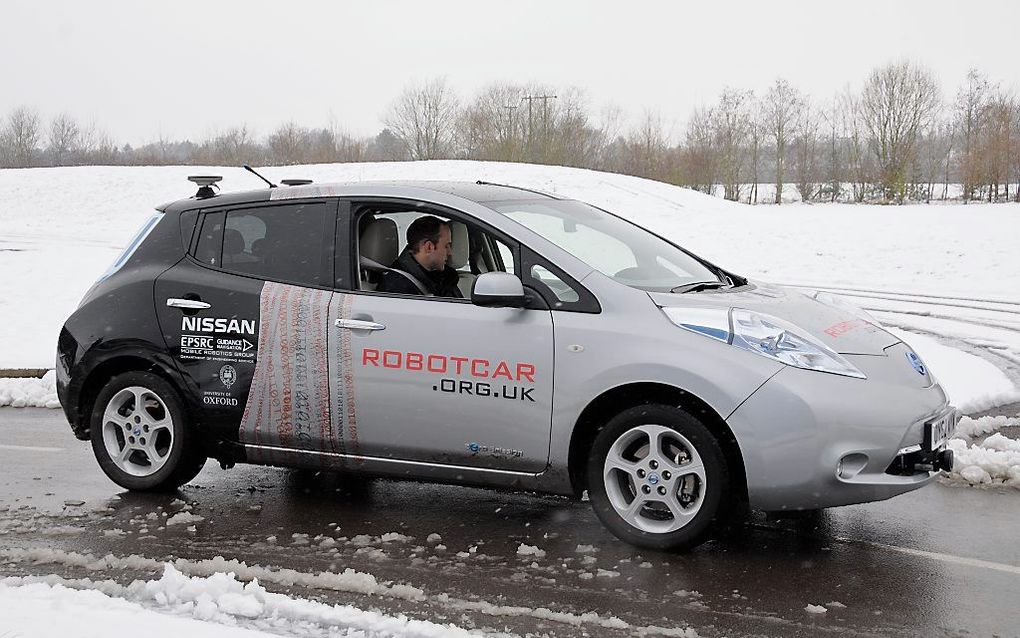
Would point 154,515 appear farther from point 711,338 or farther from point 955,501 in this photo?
point 955,501

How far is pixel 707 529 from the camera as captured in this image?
4812 mm

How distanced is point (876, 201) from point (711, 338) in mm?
47069

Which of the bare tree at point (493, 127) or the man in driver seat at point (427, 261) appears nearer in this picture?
the man in driver seat at point (427, 261)

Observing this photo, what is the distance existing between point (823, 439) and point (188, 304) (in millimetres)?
3501

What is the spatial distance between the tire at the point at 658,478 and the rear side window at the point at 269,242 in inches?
73.8

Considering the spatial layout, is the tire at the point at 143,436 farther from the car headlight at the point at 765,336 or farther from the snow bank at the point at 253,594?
the car headlight at the point at 765,336

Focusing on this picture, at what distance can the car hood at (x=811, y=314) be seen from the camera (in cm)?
495

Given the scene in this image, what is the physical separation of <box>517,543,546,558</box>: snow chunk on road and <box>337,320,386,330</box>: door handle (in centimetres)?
131

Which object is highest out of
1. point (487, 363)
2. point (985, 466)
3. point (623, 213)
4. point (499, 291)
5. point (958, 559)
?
point (623, 213)

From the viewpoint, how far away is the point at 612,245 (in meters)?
5.80

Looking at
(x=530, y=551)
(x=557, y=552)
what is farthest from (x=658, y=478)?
(x=530, y=551)

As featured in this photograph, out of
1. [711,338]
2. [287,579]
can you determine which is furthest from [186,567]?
[711,338]

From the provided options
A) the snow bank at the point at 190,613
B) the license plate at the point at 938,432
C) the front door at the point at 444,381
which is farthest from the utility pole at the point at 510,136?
the snow bank at the point at 190,613

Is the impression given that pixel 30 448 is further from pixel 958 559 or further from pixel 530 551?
pixel 958 559
